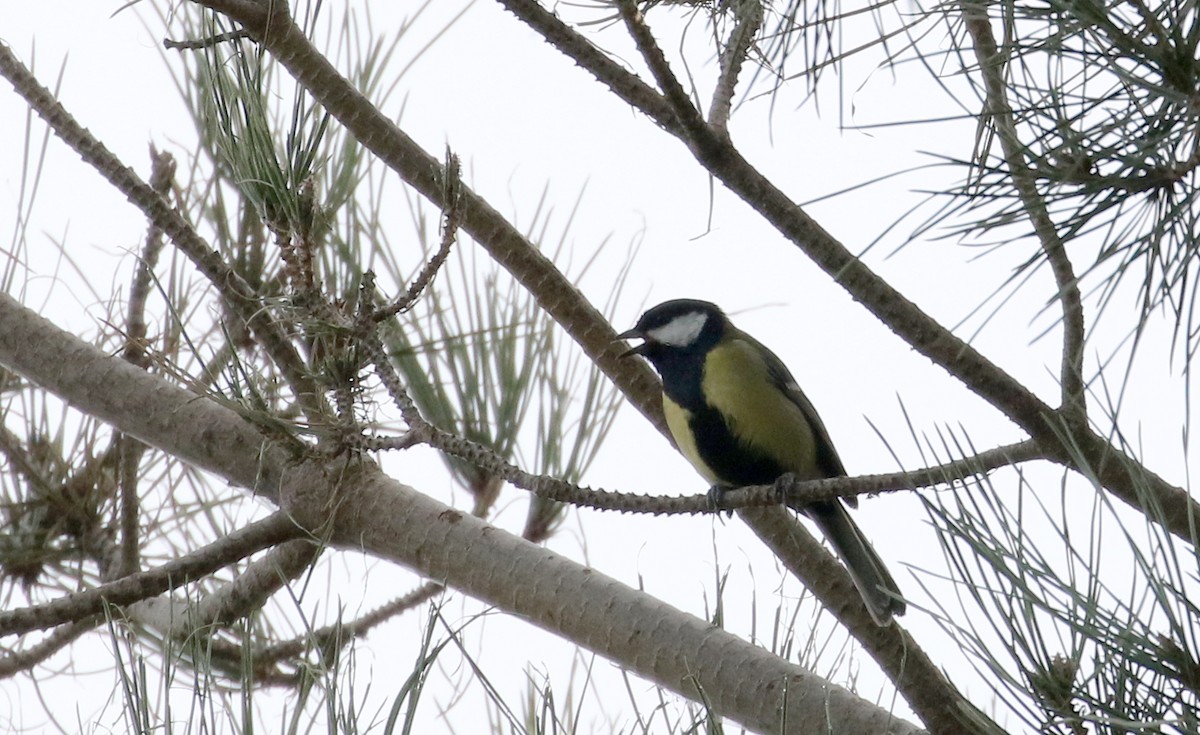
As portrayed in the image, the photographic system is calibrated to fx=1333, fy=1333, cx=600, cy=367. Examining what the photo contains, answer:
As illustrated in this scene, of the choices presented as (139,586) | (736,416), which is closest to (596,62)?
(139,586)

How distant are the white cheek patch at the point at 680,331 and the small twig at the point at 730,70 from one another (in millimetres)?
689

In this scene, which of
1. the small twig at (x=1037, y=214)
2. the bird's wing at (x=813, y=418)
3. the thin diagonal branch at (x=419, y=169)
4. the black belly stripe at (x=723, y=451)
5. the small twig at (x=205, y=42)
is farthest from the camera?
the bird's wing at (x=813, y=418)

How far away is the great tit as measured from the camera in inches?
71.3

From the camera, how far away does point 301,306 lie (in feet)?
3.95

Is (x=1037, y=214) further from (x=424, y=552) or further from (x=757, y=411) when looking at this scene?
(x=757, y=411)

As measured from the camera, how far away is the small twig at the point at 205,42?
1.13 metres

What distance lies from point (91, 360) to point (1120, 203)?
1.11 m

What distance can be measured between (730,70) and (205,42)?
0.45 meters

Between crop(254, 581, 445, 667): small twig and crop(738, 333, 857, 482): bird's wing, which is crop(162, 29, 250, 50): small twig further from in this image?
crop(738, 333, 857, 482): bird's wing

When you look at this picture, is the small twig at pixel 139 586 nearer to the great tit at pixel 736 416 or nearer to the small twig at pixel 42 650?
the small twig at pixel 42 650

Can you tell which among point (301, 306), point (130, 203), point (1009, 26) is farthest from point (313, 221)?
point (1009, 26)

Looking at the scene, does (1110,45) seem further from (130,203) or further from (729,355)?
(729,355)

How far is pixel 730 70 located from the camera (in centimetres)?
110

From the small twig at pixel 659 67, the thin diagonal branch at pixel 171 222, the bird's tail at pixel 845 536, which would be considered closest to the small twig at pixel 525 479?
the thin diagonal branch at pixel 171 222
